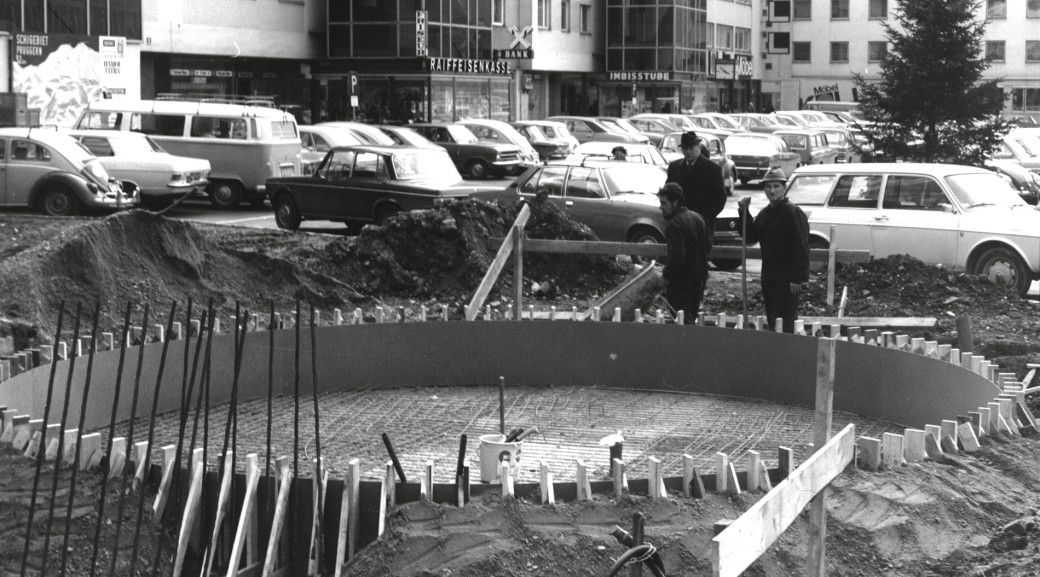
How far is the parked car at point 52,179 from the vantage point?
22688 millimetres

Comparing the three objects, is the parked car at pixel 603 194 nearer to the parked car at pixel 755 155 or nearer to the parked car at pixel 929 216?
the parked car at pixel 929 216

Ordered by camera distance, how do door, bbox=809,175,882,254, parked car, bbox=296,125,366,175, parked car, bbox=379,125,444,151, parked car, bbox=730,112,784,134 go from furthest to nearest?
parked car, bbox=730,112,784,134 → parked car, bbox=379,125,444,151 → parked car, bbox=296,125,366,175 → door, bbox=809,175,882,254

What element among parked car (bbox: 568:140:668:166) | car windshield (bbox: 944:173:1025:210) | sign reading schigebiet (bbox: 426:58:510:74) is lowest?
car windshield (bbox: 944:173:1025:210)

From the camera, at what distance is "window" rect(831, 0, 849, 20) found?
8600 cm

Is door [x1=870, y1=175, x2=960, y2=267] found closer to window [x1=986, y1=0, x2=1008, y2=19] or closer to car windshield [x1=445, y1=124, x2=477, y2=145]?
car windshield [x1=445, y1=124, x2=477, y2=145]

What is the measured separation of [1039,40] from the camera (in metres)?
81.2

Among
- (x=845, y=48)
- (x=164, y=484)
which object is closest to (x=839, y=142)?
(x=164, y=484)

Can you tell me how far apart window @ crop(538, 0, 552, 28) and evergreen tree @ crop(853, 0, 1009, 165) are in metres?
31.7

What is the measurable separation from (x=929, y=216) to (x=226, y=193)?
14.9 m

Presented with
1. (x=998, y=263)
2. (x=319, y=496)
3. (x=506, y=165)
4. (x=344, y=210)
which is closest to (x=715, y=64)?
(x=506, y=165)

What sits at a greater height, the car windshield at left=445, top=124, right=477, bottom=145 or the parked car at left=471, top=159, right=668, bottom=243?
Answer: the car windshield at left=445, top=124, right=477, bottom=145

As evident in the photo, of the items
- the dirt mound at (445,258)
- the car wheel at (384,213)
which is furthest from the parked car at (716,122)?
the dirt mound at (445,258)

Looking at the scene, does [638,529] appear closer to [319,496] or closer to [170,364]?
[319,496]

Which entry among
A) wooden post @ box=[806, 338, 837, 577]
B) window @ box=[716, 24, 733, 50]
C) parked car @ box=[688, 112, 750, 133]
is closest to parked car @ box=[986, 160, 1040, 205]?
parked car @ box=[688, 112, 750, 133]
